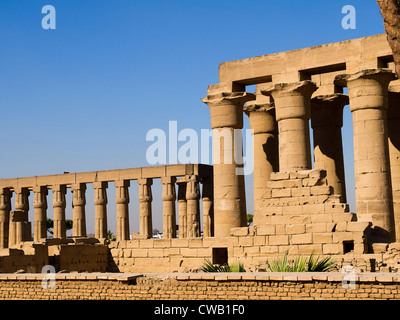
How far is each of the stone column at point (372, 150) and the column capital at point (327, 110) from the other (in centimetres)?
382

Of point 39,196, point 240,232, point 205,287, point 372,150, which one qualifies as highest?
point 39,196

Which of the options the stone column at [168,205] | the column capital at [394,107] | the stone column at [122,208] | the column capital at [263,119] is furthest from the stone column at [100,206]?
the column capital at [394,107]

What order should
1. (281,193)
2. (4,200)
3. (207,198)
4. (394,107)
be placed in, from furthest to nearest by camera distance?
(4,200) → (207,198) → (394,107) → (281,193)

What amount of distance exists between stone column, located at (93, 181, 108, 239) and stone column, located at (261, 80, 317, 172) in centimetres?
2020

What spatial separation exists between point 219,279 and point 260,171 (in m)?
15.2

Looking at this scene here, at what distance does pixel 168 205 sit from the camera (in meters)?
41.4

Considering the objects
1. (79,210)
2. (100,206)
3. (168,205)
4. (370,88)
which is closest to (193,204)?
(168,205)

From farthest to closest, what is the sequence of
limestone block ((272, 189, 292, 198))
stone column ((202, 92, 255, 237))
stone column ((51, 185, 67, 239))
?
stone column ((51, 185, 67, 239)), stone column ((202, 92, 255, 237)), limestone block ((272, 189, 292, 198))

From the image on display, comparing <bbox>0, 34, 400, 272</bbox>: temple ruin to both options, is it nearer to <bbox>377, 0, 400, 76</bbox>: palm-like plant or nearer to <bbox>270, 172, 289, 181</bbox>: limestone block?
<bbox>270, 172, 289, 181</bbox>: limestone block

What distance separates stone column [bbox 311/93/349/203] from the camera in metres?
28.6

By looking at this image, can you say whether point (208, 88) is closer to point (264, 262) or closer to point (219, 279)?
point (264, 262)

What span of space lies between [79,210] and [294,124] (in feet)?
72.6

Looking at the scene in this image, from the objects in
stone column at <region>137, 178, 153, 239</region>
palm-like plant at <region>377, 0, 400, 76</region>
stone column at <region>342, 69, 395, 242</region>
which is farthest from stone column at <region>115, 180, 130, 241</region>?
palm-like plant at <region>377, 0, 400, 76</region>

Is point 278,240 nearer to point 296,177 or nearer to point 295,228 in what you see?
point 295,228
